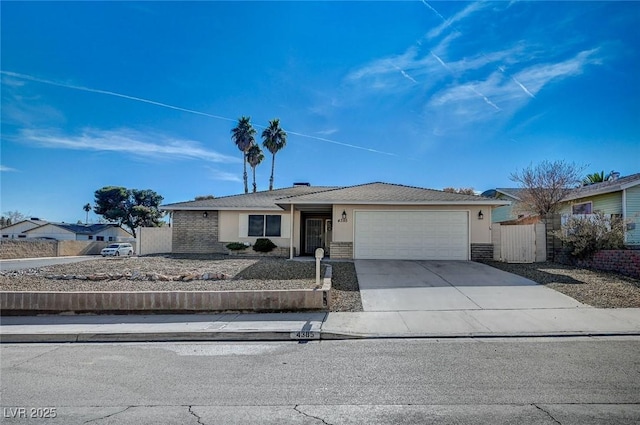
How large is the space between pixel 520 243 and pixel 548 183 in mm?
8698

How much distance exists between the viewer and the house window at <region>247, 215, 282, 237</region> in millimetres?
20219

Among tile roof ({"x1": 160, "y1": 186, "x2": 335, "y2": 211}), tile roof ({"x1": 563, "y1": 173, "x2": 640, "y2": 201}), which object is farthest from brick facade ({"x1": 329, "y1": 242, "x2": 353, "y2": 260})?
tile roof ({"x1": 563, "y1": 173, "x2": 640, "y2": 201})

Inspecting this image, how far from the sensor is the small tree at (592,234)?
12594 millimetres

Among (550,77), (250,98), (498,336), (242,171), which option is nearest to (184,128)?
(250,98)

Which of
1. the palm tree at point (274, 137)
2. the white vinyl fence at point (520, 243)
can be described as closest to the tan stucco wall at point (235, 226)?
the white vinyl fence at point (520, 243)

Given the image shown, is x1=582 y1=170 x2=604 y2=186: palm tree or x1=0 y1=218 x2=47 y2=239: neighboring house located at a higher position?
x1=582 y1=170 x2=604 y2=186: palm tree

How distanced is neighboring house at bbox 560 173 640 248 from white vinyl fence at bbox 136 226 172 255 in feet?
71.4

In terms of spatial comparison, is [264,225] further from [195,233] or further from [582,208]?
[582,208]

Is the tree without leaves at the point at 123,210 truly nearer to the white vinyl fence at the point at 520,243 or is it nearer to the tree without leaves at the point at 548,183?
the tree without leaves at the point at 548,183

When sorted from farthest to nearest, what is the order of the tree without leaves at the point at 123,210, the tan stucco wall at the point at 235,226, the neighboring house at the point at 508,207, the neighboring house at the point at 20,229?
the tree without leaves at the point at 123,210, the neighboring house at the point at 20,229, the neighboring house at the point at 508,207, the tan stucco wall at the point at 235,226

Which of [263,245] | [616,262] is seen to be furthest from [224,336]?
[263,245]

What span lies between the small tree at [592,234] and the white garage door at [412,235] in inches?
141

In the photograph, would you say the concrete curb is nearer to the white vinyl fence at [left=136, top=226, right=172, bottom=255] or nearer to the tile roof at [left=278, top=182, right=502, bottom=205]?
the tile roof at [left=278, top=182, right=502, bottom=205]

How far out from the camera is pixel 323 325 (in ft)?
23.2
